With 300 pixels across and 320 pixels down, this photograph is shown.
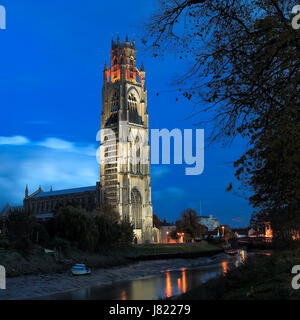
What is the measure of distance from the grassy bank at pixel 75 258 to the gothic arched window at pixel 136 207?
31.9 m

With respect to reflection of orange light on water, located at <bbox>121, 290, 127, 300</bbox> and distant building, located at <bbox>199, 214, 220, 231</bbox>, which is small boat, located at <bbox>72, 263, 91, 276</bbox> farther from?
distant building, located at <bbox>199, 214, 220, 231</bbox>

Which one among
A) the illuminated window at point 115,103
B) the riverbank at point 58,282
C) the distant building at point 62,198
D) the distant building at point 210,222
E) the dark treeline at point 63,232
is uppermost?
the illuminated window at point 115,103

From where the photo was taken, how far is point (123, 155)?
365 ft

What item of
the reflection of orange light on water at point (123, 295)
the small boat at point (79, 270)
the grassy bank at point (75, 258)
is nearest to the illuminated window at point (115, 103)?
the grassy bank at point (75, 258)

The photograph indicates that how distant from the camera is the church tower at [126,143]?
11075 cm

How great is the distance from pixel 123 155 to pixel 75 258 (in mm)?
66826

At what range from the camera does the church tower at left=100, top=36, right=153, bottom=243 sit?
4360 inches

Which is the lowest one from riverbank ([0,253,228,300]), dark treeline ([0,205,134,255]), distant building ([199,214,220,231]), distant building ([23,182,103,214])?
distant building ([199,214,220,231])

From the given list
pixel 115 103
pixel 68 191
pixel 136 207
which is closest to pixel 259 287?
pixel 136 207

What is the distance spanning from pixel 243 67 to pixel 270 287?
7.07 meters

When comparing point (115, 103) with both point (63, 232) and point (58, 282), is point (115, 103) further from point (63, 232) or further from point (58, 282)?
point (58, 282)

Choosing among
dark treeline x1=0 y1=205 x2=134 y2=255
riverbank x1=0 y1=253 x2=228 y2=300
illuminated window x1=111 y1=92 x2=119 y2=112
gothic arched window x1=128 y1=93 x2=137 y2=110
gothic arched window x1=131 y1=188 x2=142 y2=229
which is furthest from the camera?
illuminated window x1=111 y1=92 x2=119 y2=112

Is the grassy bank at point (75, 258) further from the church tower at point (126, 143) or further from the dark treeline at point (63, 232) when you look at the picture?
the church tower at point (126, 143)

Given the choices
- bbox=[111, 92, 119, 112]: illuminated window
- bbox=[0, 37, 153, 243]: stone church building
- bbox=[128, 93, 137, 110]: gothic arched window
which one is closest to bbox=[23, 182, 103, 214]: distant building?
bbox=[0, 37, 153, 243]: stone church building
